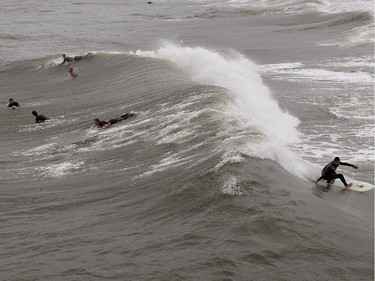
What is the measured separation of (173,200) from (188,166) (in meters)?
1.47

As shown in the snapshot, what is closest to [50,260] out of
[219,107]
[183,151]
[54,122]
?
[183,151]

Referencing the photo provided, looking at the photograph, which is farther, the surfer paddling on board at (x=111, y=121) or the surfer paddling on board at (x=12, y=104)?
the surfer paddling on board at (x=12, y=104)

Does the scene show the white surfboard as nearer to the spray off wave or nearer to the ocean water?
the ocean water

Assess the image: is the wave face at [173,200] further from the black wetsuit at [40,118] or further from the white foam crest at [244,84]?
the black wetsuit at [40,118]

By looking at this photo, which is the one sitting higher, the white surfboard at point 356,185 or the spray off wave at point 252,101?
the spray off wave at point 252,101

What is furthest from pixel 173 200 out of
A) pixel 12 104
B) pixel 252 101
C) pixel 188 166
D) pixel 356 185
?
pixel 12 104

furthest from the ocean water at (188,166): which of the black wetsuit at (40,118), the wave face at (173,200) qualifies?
the black wetsuit at (40,118)

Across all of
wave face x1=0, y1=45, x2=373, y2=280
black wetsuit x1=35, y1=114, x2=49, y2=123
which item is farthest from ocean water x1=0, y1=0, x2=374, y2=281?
black wetsuit x1=35, y1=114, x2=49, y2=123

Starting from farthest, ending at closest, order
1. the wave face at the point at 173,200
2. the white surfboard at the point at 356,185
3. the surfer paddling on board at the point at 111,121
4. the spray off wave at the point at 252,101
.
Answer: the surfer paddling on board at the point at 111,121 → the spray off wave at the point at 252,101 → the white surfboard at the point at 356,185 → the wave face at the point at 173,200

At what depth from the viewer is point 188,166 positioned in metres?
12.2

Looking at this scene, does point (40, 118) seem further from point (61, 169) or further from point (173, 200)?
point (173, 200)

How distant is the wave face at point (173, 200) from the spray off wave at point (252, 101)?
0.09 meters

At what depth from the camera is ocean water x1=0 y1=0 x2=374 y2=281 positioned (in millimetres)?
8805

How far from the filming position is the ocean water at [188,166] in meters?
8.80
